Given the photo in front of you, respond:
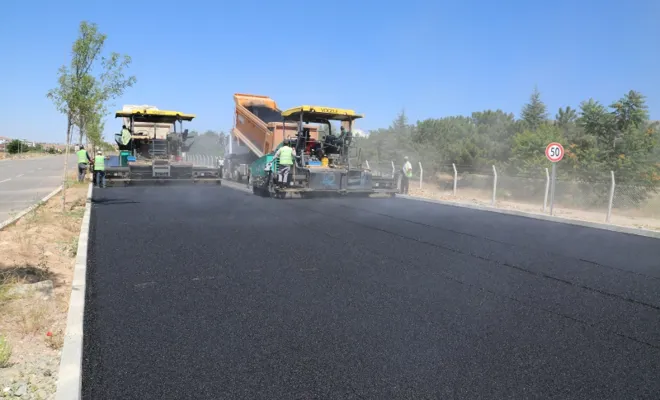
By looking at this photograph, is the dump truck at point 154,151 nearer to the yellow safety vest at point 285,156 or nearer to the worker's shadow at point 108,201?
the worker's shadow at point 108,201

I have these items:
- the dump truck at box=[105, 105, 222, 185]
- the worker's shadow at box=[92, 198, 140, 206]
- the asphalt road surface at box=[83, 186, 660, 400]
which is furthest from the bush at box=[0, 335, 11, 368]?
the dump truck at box=[105, 105, 222, 185]

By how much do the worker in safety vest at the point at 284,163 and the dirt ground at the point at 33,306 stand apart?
6.16 meters

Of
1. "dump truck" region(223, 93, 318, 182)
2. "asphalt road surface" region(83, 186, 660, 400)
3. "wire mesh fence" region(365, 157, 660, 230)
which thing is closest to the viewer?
"asphalt road surface" region(83, 186, 660, 400)

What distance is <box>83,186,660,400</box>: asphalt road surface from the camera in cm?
344

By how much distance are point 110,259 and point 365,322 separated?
3838 mm

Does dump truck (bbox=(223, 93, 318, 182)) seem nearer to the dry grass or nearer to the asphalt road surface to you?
the dry grass

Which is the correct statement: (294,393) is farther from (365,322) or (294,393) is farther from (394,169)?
(394,169)

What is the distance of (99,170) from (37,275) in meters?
11.6

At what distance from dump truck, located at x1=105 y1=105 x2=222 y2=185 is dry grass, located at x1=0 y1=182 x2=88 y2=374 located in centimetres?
628

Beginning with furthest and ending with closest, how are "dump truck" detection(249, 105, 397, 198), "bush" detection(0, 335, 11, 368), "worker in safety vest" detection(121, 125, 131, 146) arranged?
"worker in safety vest" detection(121, 125, 131, 146) → "dump truck" detection(249, 105, 397, 198) → "bush" detection(0, 335, 11, 368)

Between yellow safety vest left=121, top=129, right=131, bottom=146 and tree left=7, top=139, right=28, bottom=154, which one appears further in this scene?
tree left=7, top=139, right=28, bottom=154

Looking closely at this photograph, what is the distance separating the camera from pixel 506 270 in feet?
21.5

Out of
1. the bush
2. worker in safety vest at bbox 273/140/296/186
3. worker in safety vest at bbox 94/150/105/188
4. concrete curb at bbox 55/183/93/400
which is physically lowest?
the bush

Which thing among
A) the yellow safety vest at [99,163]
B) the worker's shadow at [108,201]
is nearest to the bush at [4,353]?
the worker's shadow at [108,201]
